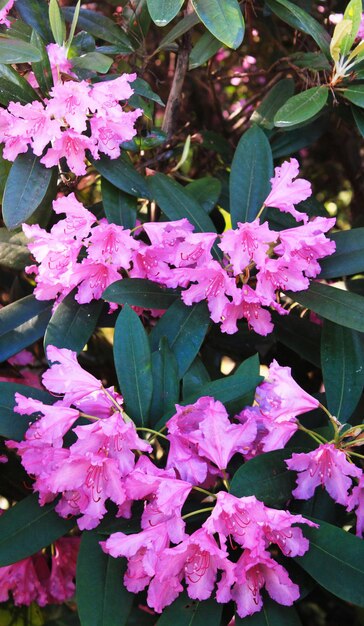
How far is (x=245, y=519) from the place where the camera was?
1.02 meters

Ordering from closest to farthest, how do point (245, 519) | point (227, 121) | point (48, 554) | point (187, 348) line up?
point (245, 519) < point (187, 348) < point (48, 554) < point (227, 121)

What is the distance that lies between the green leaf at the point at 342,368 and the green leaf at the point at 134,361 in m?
0.32

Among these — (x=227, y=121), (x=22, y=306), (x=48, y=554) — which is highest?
(x=22, y=306)

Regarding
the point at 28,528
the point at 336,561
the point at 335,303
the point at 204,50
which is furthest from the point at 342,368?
the point at 204,50

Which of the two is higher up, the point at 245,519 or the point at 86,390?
the point at 86,390

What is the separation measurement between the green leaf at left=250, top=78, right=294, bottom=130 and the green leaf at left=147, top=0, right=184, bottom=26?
398 millimetres

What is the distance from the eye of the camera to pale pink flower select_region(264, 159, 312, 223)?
128 centimetres

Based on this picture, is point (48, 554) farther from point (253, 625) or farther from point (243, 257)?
point (243, 257)

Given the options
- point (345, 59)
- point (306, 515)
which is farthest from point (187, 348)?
point (345, 59)

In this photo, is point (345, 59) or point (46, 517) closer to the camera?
point (46, 517)

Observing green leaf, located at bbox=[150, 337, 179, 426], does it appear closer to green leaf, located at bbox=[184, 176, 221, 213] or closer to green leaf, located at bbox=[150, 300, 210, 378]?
green leaf, located at bbox=[150, 300, 210, 378]

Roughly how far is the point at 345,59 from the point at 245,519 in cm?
93

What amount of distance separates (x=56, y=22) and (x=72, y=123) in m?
0.19

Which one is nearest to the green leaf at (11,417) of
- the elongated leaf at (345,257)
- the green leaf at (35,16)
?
the elongated leaf at (345,257)
